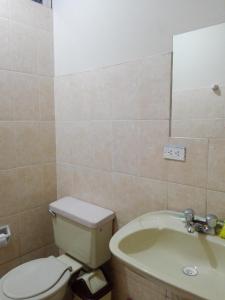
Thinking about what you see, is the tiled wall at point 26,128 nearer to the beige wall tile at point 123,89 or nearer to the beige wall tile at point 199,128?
the beige wall tile at point 123,89

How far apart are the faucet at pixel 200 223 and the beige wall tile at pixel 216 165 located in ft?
0.48

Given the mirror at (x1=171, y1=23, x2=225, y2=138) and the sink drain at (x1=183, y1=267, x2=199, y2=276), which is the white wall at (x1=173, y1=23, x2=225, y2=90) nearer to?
the mirror at (x1=171, y1=23, x2=225, y2=138)

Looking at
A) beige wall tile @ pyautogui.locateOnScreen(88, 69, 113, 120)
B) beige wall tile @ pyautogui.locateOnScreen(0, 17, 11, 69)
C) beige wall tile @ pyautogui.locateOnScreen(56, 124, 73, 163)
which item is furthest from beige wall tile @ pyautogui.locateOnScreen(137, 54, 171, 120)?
beige wall tile @ pyautogui.locateOnScreen(0, 17, 11, 69)

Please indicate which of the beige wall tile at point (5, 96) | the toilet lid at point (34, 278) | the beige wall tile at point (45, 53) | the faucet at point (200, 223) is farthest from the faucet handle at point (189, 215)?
the beige wall tile at point (45, 53)

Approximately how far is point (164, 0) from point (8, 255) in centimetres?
184

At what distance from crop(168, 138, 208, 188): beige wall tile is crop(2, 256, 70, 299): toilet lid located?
880 mm

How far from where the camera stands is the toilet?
4.39ft

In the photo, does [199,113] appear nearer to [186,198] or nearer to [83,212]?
[186,198]

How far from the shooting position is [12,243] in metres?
1.71

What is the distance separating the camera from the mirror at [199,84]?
109cm

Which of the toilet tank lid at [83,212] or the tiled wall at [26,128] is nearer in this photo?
the toilet tank lid at [83,212]

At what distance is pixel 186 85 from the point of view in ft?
3.88

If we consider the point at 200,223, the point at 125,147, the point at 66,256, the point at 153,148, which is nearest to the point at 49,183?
the point at 66,256

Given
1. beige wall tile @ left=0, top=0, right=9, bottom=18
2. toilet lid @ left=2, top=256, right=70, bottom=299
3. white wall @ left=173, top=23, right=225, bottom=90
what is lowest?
toilet lid @ left=2, top=256, right=70, bottom=299
